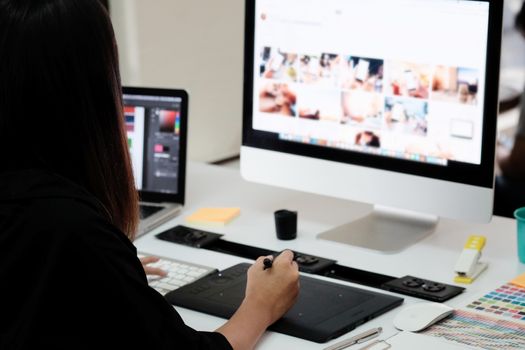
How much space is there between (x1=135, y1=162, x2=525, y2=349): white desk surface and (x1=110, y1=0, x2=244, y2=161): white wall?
0.35 m

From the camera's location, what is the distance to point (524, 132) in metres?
3.39

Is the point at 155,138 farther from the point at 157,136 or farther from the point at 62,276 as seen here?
the point at 62,276

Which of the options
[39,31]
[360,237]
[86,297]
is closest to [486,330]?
[360,237]

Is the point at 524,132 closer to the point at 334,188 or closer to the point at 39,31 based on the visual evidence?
the point at 334,188

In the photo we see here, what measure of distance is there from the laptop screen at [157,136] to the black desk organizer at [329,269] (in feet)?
0.56

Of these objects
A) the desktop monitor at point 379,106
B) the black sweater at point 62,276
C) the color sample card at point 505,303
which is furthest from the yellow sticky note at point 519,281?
the black sweater at point 62,276

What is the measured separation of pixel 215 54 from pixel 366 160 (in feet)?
3.05

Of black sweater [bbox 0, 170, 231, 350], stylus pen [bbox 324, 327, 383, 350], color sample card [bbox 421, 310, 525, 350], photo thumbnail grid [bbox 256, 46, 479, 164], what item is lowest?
stylus pen [bbox 324, 327, 383, 350]

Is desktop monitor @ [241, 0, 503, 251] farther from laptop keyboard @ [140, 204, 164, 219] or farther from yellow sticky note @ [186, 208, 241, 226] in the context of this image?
laptop keyboard @ [140, 204, 164, 219]

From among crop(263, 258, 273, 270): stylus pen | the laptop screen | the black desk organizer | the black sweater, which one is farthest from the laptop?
the black sweater

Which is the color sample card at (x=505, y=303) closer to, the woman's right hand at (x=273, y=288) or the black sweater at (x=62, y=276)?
the woman's right hand at (x=273, y=288)

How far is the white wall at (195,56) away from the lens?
8.39 ft

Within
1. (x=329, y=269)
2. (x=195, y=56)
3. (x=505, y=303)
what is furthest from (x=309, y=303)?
(x=195, y=56)

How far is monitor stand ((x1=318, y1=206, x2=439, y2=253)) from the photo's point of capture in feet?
6.48
